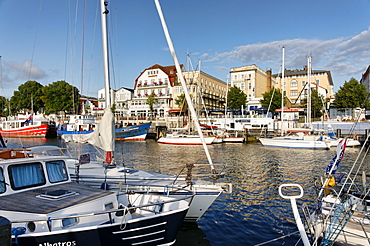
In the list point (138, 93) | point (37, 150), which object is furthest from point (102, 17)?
point (138, 93)

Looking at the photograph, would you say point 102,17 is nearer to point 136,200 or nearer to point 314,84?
point 136,200

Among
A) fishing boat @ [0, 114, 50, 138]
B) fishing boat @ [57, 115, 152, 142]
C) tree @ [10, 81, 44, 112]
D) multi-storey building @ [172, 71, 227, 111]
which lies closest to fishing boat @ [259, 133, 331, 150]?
fishing boat @ [57, 115, 152, 142]

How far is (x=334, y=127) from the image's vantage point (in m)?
56.8

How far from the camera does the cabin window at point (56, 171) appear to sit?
10.1 metres

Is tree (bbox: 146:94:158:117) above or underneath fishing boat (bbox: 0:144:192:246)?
above

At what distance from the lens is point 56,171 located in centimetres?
1034

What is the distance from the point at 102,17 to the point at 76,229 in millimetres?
10524

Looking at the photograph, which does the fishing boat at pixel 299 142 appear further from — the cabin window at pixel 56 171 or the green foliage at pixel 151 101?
the green foliage at pixel 151 101

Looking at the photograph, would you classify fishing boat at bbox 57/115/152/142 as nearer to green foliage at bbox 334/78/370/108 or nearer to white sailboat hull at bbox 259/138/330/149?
white sailboat hull at bbox 259/138/330/149

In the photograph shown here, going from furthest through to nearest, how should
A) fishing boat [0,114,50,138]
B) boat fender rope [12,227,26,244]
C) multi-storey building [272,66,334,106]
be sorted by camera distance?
multi-storey building [272,66,334,106] → fishing boat [0,114,50,138] → boat fender rope [12,227,26,244]

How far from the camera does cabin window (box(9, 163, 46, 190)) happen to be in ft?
29.7

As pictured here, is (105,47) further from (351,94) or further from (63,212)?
(351,94)

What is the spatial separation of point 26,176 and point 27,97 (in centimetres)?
10308

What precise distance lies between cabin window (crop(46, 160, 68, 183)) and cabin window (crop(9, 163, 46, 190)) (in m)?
0.30
